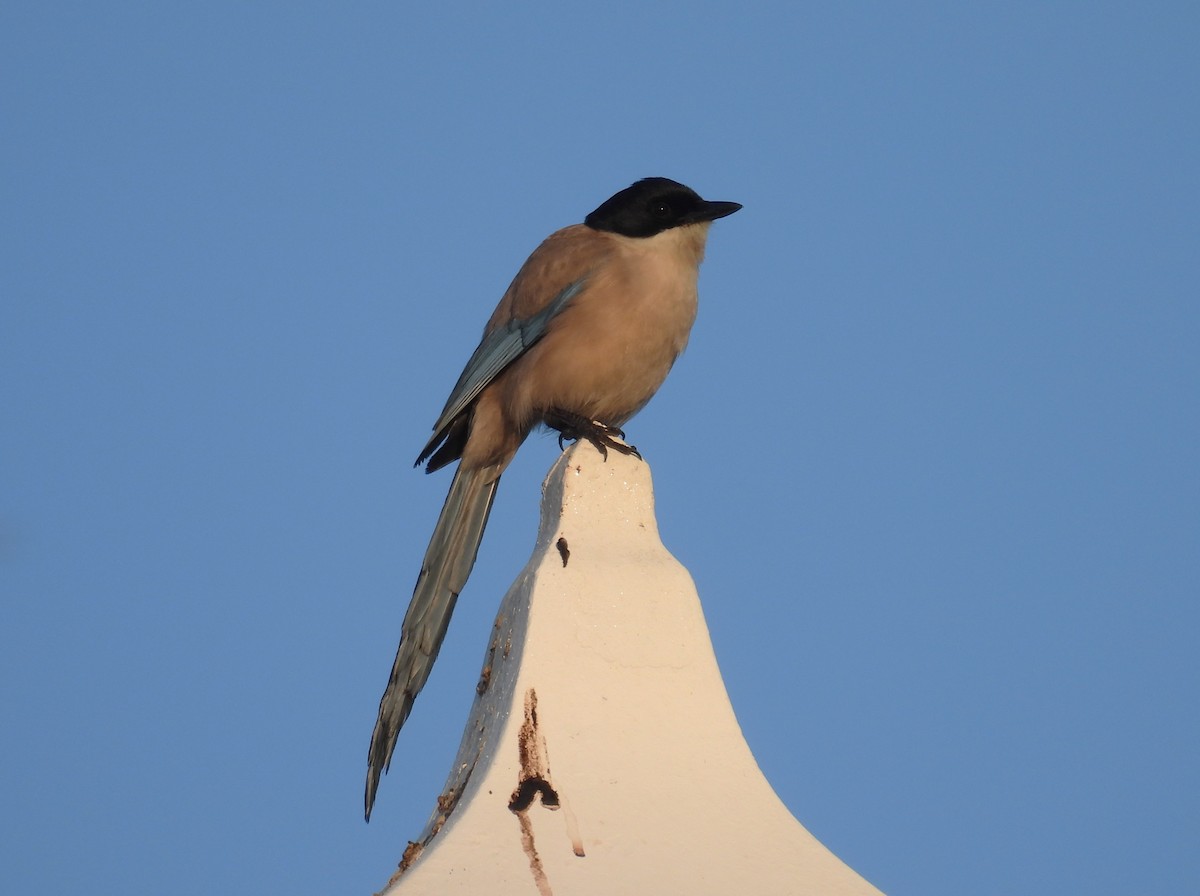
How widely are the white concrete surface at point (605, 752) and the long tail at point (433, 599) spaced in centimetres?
73

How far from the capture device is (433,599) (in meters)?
5.04

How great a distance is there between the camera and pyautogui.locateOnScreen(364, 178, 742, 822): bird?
5.62 meters

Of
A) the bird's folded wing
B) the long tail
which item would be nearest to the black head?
the bird's folded wing

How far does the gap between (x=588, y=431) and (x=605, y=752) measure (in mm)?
1676

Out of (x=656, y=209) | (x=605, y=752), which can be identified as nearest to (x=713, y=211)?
(x=656, y=209)

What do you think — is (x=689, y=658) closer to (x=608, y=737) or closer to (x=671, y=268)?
(x=608, y=737)

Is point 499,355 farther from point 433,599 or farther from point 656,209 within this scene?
point 433,599

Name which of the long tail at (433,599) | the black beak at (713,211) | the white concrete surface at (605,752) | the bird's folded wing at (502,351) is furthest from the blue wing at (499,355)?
the white concrete surface at (605,752)

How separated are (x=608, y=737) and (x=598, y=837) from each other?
314mm

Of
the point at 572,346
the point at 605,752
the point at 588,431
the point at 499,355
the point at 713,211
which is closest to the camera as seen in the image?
the point at 605,752

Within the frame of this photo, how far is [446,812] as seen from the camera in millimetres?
3695

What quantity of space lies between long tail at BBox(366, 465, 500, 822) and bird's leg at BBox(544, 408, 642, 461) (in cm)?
32

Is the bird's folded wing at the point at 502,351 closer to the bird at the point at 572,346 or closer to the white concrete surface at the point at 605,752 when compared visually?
the bird at the point at 572,346

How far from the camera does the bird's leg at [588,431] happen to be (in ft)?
14.9
